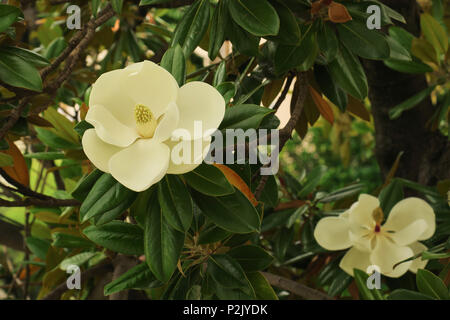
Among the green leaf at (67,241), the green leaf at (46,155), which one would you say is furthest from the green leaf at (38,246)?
the green leaf at (46,155)

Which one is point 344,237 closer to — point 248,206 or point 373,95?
point 248,206

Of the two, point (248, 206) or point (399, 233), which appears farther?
point (399, 233)

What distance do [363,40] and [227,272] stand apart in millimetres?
386

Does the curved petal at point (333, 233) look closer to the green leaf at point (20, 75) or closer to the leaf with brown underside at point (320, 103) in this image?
the leaf with brown underside at point (320, 103)

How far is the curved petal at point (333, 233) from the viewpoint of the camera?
87cm

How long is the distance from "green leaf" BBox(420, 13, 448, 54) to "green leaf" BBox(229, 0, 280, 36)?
1.55ft

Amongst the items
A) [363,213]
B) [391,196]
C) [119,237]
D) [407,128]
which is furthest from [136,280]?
[407,128]

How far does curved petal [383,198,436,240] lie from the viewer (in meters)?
0.81

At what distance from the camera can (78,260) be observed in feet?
3.28

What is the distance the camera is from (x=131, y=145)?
563 mm

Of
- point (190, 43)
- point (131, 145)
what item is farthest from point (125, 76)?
point (190, 43)

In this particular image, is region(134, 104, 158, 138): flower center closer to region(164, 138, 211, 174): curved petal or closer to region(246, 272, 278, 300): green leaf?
region(164, 138, 211, 174): curved petal

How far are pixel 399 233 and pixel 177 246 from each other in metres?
0.41

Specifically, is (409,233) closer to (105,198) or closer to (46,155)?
(105,198)
